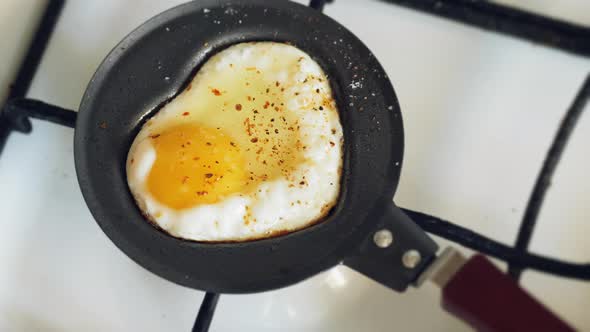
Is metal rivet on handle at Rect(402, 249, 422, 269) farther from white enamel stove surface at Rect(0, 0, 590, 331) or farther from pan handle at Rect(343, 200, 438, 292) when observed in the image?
white enamel stove surface at Rect(0, 0, 590, 331)

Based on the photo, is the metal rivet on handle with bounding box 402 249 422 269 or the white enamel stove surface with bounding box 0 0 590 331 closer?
the metal rivet on handle with bounding box 402 249 422 269

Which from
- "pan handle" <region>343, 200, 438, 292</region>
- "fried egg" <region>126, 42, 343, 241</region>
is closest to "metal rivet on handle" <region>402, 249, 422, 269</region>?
"pan handle" <region>343, 200, 438, 292</region>

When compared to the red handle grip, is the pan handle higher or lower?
lower

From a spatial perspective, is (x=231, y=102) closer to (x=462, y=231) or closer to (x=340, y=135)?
(x=340, y=135)

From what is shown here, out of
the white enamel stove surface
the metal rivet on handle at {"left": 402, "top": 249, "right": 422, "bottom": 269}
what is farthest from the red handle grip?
the white enamel stove surface

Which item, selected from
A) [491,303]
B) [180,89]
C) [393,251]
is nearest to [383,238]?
[393,251]
